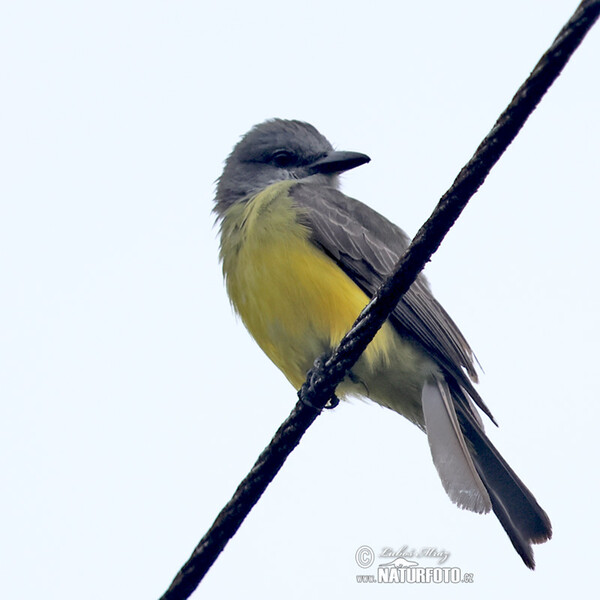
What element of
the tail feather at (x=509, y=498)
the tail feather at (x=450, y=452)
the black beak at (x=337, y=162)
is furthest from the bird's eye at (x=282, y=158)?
the tail feather at (x=509, y=498)

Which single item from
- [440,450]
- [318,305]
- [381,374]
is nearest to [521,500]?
[440,450]

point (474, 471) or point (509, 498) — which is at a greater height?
point (474, 471)

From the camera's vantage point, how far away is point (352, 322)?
18.2 feet

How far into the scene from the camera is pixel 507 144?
10.2 ft

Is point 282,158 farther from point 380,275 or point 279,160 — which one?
point 380,275

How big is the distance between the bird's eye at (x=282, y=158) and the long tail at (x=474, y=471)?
2404 mm

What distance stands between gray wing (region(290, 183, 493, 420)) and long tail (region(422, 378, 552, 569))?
16cm

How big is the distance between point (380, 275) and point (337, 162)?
150 cm

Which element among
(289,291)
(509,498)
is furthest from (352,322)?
(509,498)

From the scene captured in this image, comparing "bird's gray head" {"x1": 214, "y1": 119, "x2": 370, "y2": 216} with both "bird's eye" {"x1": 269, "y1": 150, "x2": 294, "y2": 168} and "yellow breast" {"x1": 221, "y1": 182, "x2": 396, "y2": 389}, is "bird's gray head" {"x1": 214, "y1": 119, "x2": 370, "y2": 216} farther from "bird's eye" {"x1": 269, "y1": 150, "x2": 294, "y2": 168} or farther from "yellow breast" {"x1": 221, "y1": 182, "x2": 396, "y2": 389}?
"yellow breast" {"x1": 221, "y1": 182, "x2": 396, "y2": 389}

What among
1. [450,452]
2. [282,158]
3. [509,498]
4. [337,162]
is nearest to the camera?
[450,452]

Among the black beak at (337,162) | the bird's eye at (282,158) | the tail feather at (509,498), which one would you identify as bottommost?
the tail feather at (509,498)

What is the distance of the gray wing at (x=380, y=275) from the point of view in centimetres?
575

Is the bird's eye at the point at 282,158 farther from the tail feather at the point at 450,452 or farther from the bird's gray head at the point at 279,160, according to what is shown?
the tail feather at the point at 450,452
